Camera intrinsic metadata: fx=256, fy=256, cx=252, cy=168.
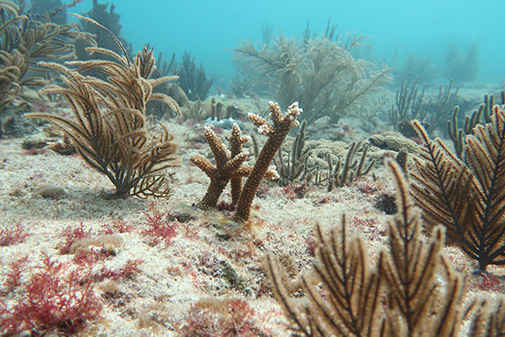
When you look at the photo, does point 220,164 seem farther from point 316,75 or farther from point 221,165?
point 316,75

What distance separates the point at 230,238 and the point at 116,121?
1.94m

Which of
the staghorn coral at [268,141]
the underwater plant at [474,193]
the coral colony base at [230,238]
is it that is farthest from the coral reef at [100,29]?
the underwater plant at [474,193]

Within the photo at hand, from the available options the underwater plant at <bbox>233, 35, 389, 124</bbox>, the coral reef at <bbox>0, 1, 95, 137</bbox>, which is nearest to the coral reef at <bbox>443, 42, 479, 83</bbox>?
the underwater plant at <bbox>233, 35, 389, 124</bbox>

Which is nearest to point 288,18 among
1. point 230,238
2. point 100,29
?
point 100,29

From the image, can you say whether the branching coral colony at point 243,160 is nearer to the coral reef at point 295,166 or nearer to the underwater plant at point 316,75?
the coral reef at point 295,166

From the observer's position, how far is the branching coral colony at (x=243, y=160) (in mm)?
2535

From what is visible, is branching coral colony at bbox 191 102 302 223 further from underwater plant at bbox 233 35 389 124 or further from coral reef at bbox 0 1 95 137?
underwater plant at bbox 233 35 389 124

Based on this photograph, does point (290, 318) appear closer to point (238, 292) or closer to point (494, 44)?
point (238, 292)

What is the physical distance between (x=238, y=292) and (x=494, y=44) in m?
110

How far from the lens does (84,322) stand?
145cm

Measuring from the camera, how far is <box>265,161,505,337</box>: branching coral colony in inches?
42.3

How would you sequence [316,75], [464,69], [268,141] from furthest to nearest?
[464,69]
[316,75]
[268,141]

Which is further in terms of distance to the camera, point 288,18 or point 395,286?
point 288,18

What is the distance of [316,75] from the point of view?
35.6ft
